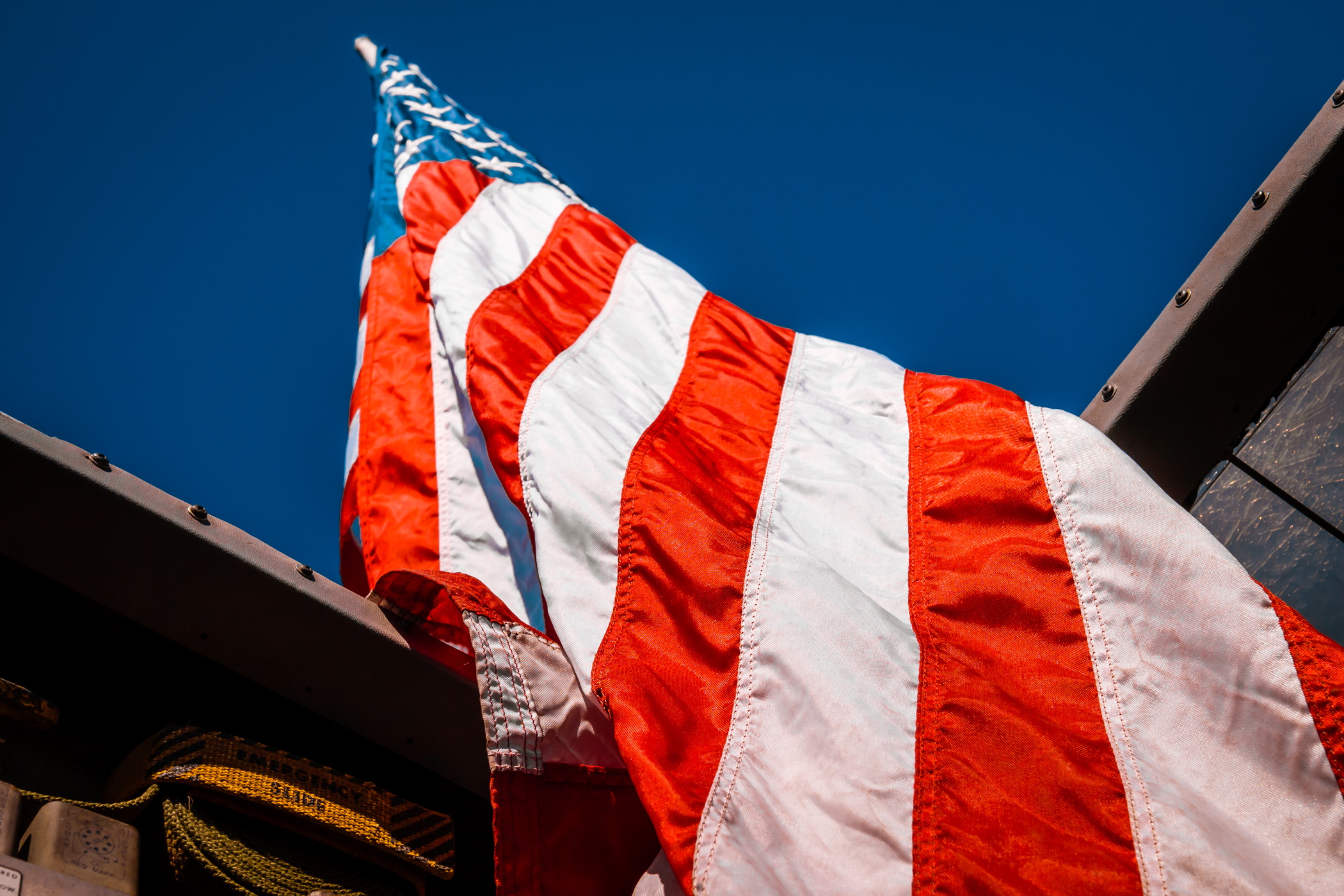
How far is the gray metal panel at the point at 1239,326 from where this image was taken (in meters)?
Result: 1.78

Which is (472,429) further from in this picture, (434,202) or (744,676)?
(744,676)

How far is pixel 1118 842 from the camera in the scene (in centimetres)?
110

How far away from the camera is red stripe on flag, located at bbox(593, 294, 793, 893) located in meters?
1.19

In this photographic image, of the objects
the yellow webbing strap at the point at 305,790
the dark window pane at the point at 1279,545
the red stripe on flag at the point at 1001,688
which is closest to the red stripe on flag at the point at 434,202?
the yellow webbing strap at the point at 305,790

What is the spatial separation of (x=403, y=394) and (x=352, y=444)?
21 centimetres

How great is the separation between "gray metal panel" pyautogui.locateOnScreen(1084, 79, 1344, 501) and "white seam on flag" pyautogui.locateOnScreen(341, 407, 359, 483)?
1.93 meters

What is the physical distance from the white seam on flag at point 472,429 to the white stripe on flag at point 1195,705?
1.15 m

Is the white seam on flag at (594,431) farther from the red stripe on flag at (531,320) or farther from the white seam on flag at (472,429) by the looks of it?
the white seam on flag at (472,429)

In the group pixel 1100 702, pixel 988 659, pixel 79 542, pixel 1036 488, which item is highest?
pixel 79 542

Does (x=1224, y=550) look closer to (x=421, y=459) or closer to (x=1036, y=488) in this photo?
(x=1036, y=488)

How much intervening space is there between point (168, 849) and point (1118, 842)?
1.26m

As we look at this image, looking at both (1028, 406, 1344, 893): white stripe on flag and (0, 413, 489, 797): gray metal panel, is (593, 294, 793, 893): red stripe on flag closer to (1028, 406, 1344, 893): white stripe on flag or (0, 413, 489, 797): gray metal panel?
(0, 413, 489, 797): gray metal panel

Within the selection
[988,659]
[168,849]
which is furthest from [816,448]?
[168,849]

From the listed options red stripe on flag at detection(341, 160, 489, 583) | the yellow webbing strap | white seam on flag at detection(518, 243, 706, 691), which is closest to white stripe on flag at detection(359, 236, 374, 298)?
red stripe on flag at detection(341, 160, 489, 583)
